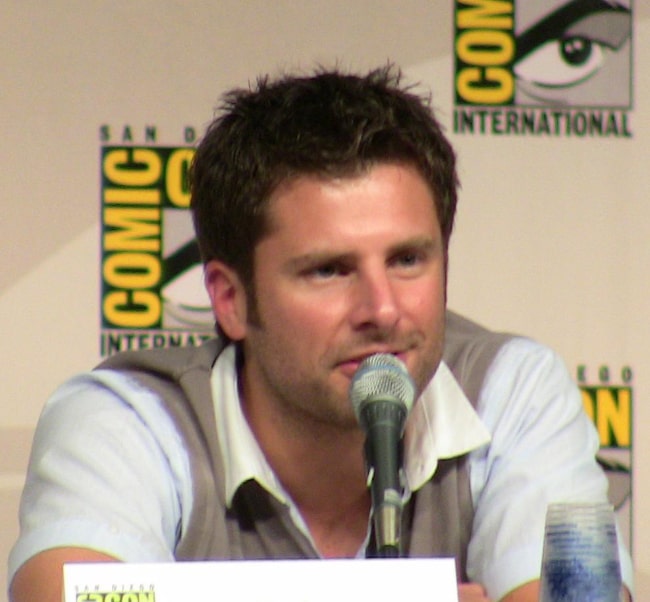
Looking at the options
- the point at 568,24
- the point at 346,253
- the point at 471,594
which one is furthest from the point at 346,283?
the point at 568,24

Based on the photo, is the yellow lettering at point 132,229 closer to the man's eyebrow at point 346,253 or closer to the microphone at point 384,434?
the man's eyebrow at point 346,253

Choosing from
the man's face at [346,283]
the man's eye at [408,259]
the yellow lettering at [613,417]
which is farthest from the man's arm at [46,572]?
the yellow lettering at [613,417]

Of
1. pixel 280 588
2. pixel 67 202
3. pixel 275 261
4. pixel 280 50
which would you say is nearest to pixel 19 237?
pixel 67 202

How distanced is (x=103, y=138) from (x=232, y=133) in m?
0.54

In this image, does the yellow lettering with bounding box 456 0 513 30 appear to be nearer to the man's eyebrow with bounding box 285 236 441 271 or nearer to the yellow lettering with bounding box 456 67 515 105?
the yellow lettering with bounding box 456 67 515 105

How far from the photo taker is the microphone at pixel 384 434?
1051 mm

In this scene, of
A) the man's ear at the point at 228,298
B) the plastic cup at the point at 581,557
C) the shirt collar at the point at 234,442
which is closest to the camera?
the plastic cup at the point at 581,557

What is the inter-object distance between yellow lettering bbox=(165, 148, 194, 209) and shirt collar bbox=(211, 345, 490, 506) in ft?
1.84

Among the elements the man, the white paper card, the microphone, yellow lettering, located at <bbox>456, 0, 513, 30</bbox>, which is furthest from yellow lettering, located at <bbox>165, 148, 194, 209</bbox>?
the white paper card

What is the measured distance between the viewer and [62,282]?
2.18 metres

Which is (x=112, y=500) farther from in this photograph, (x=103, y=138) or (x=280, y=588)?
(x=103, y=138)

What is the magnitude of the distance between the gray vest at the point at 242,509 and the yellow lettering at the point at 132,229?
51cm

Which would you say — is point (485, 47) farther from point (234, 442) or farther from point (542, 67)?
point (234, 442)

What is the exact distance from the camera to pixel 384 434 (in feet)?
3.68
